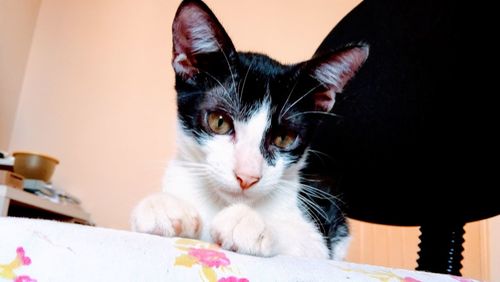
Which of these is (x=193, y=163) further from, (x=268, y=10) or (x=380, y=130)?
(x=268, y=10)

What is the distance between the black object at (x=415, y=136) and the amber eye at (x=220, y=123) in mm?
368

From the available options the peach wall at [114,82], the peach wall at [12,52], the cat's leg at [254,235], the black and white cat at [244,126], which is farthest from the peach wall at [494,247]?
the peach wall at [12,52]

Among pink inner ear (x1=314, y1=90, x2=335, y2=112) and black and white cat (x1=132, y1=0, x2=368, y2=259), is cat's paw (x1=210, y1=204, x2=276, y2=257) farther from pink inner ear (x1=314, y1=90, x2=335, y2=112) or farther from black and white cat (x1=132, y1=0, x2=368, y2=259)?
pink inner ear (x1=314, y1=90, x2=335, y2=112)

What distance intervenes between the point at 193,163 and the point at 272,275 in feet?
1.52

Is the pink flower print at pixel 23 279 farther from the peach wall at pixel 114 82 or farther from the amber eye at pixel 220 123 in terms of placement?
the peach wall at pixel 114 82

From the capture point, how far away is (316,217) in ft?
3.13

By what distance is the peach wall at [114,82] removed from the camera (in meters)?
2.17

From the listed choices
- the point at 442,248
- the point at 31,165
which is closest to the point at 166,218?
the point at 442,248

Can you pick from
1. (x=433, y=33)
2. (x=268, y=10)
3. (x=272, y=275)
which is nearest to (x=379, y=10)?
(x=433, y=33)

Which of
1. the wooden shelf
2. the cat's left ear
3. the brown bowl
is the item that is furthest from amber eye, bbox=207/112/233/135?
the brown bowl

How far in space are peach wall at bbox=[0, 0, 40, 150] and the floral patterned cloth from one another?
2020mm

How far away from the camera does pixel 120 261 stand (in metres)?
0.38

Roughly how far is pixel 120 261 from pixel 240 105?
49 cm

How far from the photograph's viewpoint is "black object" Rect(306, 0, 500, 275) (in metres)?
0.85
